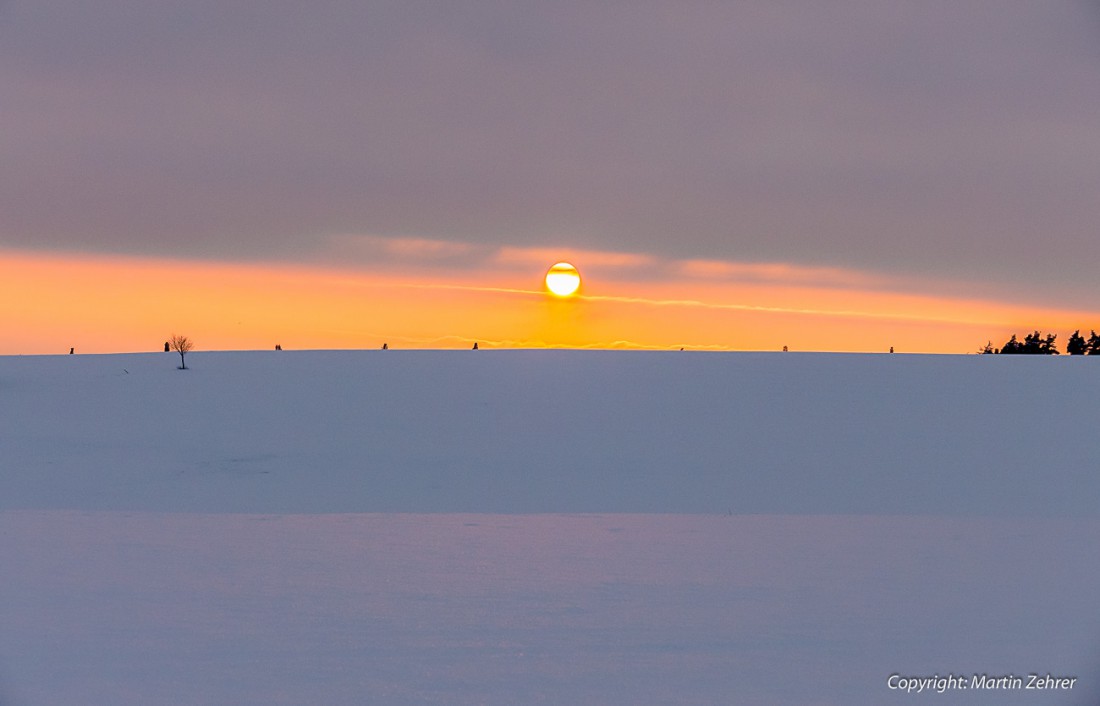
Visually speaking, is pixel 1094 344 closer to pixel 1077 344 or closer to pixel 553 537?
pixel 1077 344

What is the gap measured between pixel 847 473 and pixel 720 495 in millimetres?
3044

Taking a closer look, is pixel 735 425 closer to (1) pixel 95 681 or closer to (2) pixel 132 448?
(2) pixel 132 448

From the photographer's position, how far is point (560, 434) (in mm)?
21828

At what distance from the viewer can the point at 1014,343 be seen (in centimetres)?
5784

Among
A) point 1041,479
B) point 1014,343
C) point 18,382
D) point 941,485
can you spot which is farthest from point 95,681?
point 1014,343

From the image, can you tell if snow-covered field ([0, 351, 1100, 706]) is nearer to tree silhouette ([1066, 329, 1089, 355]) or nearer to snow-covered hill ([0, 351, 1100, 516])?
snow-covered hill ([0, 351, 1100, 516])

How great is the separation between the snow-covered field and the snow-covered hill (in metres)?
0.13

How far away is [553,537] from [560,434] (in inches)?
400

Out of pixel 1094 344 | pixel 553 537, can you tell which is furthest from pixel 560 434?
pixel 1094 344

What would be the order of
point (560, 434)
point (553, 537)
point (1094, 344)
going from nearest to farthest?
1. point (553, 537)
2. point (560, 434)
3. point (1094, 344)

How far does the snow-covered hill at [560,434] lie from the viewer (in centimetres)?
1611

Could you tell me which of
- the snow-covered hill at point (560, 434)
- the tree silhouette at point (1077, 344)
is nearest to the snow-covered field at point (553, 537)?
the snow-covered hill at point (560, 434)

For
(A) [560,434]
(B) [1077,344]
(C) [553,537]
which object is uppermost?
(B) [1077,344]

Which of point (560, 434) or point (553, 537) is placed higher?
point (560, 434)
